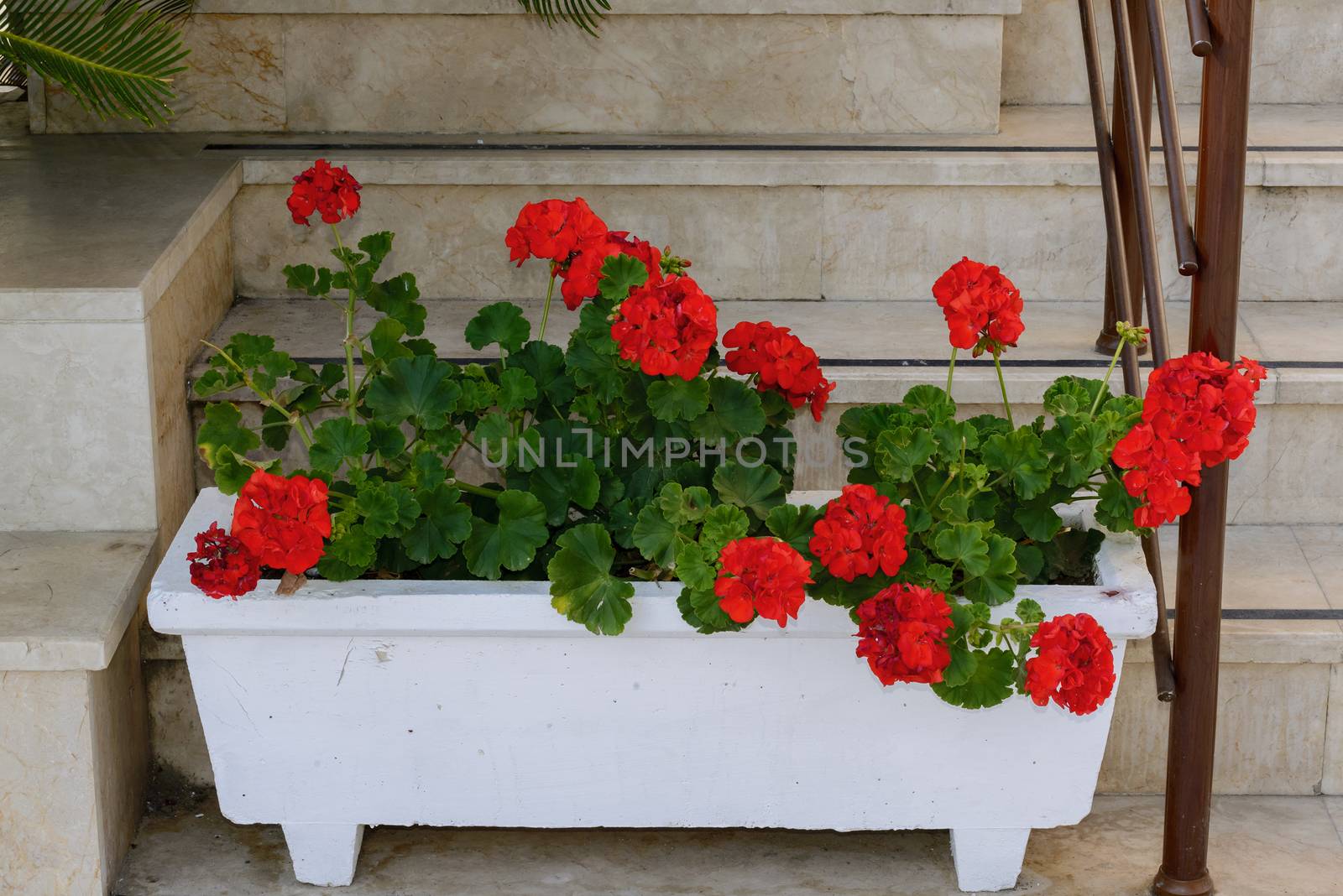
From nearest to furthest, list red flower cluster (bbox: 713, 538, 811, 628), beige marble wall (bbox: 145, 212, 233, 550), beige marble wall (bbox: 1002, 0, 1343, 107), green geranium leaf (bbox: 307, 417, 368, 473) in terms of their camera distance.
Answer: red flower cluster (bbox: 713, 538, 811, 628) < green geranium leaf (bbox: 307, 417, 368, 473) < beige marble wall (bbox: 145, 212, 233, 550) < beige marble wall (bbox: 1002, 0, 1343, 107)

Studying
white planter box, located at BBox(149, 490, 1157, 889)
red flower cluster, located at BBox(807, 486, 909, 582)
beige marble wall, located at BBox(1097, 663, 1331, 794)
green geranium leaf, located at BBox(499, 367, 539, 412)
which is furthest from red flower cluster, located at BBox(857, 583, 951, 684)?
beige marble wall, located at BBox(1097, 663, 1331, 794)

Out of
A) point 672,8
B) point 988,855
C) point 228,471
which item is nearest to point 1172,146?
point 988,855

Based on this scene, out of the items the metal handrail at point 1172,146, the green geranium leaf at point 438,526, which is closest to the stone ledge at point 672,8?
the metal handrail at point 1172,146

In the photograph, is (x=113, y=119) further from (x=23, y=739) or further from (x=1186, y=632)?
(x=1186, y=632)

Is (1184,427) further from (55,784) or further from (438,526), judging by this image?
(55,784)

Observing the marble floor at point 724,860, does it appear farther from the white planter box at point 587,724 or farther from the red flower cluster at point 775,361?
the red flower cluster at point 775,361

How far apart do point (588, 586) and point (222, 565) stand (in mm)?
361

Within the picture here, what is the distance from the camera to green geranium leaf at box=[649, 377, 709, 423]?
1.67m

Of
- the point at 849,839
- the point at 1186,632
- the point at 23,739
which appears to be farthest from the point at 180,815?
the point at 1186,632

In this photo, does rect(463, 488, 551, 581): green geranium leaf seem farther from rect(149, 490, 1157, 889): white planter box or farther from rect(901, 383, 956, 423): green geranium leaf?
rect(901, 383, 956, 423): green geranium leaf

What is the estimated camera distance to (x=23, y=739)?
1.73 m

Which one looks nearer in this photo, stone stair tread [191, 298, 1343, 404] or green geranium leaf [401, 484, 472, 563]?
green geranium leaf [401, 484, 472, 563]

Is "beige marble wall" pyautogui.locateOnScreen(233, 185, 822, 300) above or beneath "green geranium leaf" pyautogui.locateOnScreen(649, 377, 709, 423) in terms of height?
above

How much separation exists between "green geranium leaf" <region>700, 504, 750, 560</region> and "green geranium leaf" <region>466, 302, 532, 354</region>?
1.16 feet
